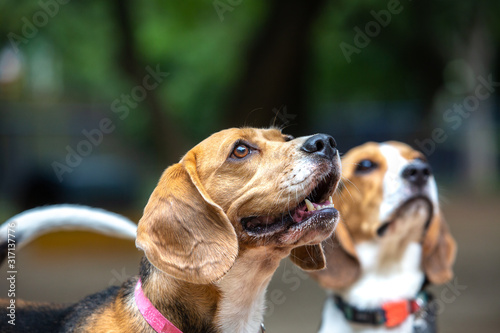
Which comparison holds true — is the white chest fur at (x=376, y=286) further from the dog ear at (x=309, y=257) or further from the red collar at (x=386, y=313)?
the dog ear at (x=309, y=257)

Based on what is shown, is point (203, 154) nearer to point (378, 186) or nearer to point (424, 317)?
point (378, 186)

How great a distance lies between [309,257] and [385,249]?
954 mm

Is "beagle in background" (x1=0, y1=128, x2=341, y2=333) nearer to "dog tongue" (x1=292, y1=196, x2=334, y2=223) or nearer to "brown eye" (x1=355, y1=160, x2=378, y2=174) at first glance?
"dog tongue" (x1=292, y1=196, x2=334, y2=223)

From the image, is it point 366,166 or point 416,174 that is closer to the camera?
point 416,174

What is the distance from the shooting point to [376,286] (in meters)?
3.88

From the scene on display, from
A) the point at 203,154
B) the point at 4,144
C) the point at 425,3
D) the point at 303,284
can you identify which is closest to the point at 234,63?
the point at 425,3

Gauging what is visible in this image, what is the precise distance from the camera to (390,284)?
3.88 m

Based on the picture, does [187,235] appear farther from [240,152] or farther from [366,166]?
[366,166]

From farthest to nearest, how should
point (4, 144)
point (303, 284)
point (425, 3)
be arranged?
point (4, 144)
point (425, 3)
point (303, 284)

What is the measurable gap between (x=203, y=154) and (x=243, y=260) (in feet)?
1.86

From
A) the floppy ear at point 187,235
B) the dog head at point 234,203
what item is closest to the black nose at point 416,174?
the dog head at point 234,203

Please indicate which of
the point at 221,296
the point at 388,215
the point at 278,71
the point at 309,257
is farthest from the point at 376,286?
the point at 278,71

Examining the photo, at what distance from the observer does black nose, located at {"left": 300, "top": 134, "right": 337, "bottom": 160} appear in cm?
273

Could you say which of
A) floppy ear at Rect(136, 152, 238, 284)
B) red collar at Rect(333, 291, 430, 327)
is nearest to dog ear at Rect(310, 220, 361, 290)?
red collar at Rect(333, 291, 430, 327)
